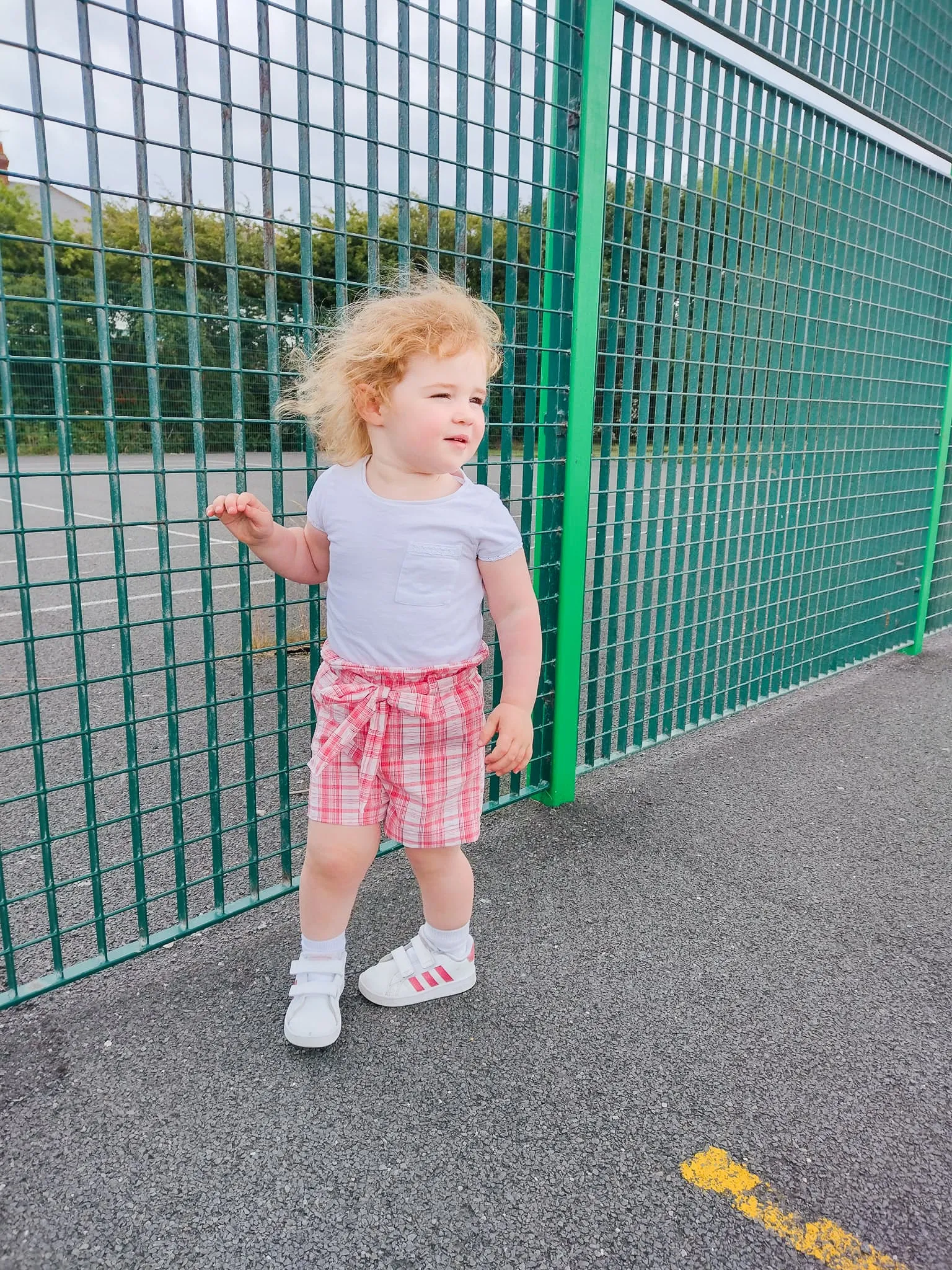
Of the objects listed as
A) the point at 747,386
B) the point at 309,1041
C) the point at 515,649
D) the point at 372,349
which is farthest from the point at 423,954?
the point at 747,386

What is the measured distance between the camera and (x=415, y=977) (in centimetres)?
219

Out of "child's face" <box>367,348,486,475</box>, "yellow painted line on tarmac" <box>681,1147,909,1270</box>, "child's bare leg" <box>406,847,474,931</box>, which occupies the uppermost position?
"child's face" <box>367,348,486,475</box>

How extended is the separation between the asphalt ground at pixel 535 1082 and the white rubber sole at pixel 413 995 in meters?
0.03

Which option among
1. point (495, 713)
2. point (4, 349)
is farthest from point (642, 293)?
point (4, 349)

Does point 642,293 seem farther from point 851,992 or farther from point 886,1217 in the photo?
point 886,1217

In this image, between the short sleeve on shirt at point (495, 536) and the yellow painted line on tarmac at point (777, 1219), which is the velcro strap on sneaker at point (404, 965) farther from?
the short sleeve on shirt at point (495, 536)

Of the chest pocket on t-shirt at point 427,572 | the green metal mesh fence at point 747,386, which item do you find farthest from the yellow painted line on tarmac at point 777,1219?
the green metal mesh fence at point 747,386

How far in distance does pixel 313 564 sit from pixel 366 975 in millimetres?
1000

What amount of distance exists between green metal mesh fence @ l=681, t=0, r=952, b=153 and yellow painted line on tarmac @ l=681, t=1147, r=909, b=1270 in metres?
3.50

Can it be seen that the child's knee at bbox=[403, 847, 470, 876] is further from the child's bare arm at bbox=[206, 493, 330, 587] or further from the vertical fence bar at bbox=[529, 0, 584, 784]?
the vertical fence bar at bbox=[529, 0, 584, 784]

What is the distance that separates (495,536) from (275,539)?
1.62 ft

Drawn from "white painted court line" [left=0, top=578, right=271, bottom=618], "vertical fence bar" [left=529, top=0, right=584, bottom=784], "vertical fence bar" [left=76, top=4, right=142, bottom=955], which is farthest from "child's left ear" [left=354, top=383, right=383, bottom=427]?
"white painted court line" [left=0, top=578, right=271, bottom=618]

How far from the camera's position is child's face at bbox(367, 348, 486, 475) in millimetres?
1883

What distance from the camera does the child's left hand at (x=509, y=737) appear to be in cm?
191
